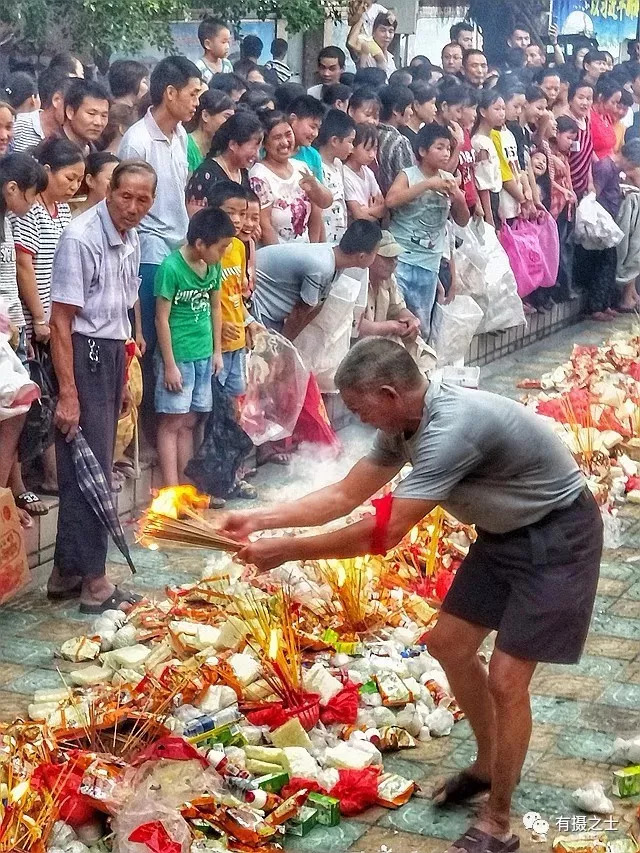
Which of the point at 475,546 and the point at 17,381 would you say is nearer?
the point at 475,546

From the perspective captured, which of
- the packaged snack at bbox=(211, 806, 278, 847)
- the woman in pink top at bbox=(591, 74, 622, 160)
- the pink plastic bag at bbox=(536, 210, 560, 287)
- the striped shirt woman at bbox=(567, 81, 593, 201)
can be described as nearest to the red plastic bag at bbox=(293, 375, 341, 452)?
the packaged snack at bbox=(211, 806, 278, 847)

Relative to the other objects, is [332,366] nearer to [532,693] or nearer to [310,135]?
[310,135]

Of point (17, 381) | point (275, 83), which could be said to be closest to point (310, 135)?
point (275, 83)

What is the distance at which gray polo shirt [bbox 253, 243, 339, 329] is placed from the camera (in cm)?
773

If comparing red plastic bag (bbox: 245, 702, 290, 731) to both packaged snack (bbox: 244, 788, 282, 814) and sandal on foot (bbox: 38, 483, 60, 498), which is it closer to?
packaged snack (bbox: 244, 788, 282, 814)

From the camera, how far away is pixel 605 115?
523 inches

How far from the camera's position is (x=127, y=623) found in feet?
18.6

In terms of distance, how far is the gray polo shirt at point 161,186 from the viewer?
268 inches

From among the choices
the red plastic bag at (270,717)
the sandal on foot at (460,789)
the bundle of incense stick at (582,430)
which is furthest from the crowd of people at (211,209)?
the sandal on foot at (460,789)

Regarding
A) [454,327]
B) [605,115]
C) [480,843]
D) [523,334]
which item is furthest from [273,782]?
[605,115]

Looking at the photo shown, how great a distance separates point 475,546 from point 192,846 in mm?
1194

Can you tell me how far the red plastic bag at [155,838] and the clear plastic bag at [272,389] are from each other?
3.74m

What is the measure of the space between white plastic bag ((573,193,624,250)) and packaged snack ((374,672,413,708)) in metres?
8.20

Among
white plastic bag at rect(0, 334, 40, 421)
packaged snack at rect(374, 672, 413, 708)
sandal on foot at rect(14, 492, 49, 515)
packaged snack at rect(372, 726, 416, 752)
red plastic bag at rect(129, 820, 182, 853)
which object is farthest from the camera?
sandal on foot at rect(14, 492, 49, 515)
